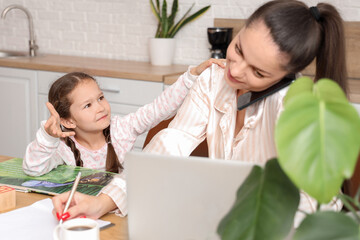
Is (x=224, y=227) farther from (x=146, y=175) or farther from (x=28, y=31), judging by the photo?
(x=28, y=31)

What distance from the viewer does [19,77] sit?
3402 mm

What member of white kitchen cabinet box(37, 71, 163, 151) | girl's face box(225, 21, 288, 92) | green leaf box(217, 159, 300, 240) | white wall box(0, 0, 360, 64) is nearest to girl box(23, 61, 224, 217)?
girl's face box(225, 21, 288, 92)

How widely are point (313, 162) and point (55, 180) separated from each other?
3.35ft

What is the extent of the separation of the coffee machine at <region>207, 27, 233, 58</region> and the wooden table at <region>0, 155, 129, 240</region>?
2.01m

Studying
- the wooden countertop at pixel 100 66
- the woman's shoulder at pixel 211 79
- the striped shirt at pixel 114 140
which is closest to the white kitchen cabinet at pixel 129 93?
the wooden countertop at pixel 100 66

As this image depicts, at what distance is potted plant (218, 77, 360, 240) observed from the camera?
53 centimetres

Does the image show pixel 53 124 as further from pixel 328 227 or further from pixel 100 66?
pixel 100 66

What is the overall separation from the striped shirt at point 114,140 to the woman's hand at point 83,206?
0.96ft

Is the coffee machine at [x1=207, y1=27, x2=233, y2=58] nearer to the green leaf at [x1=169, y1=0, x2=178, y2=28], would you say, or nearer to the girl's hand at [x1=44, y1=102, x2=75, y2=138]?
the green leaf at [x1=169, y1=0, x2=178, y2=28]

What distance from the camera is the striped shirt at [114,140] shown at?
4.92 feet

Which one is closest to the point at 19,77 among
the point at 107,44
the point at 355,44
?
the point at 107,44

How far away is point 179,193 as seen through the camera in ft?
2.70

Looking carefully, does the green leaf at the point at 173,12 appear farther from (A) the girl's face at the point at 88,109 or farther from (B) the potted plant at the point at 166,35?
(A) the girl's face at the point at 88,109

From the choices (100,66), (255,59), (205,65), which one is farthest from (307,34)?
(100,66)
